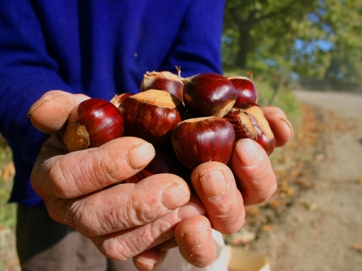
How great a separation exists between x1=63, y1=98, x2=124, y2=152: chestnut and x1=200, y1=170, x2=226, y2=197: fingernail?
0.36 m

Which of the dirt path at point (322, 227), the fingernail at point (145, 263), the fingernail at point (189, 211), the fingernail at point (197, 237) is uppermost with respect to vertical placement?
the fingernail at point (189, 211)

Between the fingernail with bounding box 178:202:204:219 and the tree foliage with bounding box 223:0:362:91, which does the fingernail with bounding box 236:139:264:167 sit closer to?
the fingernail with bounding box 178:202:204:219

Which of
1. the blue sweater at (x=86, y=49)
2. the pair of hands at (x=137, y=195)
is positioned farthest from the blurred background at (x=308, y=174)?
the pair of hands at (x=137, y=195)

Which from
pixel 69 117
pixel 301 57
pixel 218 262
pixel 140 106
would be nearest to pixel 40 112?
pixel 69 117

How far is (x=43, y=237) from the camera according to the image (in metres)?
1.62

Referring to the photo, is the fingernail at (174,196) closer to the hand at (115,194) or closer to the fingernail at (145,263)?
the hand at (115,194)

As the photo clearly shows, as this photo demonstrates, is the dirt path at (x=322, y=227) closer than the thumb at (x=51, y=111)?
No

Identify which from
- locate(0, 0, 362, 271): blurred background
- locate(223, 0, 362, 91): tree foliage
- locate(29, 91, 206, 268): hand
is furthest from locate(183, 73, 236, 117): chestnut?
locate(223, 0, 362, 91): tree foliage

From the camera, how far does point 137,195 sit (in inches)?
40.4

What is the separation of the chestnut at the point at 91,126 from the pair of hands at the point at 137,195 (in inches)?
2.2

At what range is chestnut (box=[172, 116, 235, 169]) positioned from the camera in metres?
1.08

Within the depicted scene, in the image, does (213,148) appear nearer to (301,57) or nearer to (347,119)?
(347,119)

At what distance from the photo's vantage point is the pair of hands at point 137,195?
102cm

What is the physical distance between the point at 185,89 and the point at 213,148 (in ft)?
1.05
